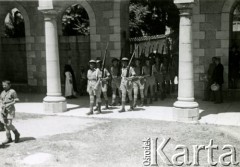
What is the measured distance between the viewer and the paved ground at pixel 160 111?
1031 centimetres

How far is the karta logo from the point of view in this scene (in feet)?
21.9

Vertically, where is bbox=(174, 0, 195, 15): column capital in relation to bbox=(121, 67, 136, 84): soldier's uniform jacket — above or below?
above

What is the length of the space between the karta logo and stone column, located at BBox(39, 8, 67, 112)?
4530 mm

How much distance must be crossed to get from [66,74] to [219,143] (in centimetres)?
Answer: 822

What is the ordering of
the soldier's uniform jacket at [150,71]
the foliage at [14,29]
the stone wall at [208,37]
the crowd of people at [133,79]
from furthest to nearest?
the foliage at [14,29], the stone wall at [208,37], the soldier's uniform jacket at [150,71], the crowd of people at [133,79]

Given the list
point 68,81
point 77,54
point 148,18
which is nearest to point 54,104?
point 68,81

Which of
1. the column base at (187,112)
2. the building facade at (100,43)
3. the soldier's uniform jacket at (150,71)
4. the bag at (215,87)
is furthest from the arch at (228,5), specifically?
the column base at (187,112)

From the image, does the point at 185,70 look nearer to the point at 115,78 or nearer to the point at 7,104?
the point at 115,78

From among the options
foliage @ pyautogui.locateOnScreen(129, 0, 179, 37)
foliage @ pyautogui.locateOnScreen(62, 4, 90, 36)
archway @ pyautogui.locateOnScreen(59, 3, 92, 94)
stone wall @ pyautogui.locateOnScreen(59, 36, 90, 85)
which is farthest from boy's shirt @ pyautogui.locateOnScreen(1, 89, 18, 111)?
foliage @ pyautogui.locateOnScreen(129, 0, 179, 37)

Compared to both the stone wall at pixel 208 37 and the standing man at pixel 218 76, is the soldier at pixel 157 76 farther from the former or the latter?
the standing man at pixel 218 76

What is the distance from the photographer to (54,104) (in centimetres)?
1177

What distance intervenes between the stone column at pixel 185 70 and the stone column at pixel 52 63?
3.93m

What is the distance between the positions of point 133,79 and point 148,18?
404 inches

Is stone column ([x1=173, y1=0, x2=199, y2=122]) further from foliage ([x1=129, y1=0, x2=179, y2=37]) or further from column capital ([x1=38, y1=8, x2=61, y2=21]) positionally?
foliage ([x1=129, y1=0, x2=179, y2=37])
